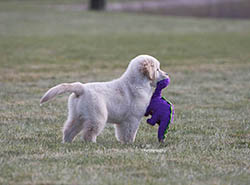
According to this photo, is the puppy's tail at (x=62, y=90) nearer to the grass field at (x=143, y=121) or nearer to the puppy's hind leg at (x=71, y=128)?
the puppy's hind leg at (x=71, y=128)

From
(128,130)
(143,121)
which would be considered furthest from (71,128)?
(143,121)

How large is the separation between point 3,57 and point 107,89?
11.1m

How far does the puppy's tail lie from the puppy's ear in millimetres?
858

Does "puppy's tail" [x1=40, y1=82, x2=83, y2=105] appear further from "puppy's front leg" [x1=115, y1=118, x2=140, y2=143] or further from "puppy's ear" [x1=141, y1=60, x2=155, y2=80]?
"puppy's ear" [x1=141, y1=60, x2=155, y2=80]

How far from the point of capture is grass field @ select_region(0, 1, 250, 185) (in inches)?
191

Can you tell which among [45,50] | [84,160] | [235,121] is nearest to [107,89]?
[84,160]

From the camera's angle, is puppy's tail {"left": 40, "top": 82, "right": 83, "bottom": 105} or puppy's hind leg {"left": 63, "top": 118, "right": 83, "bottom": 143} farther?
puppy's hind leg {"left": 63, "top": 118, "right": 83, "bottom": 143}

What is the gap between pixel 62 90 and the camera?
229 inches

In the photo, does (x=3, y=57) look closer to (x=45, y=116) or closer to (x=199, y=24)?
(x=45, y=116)

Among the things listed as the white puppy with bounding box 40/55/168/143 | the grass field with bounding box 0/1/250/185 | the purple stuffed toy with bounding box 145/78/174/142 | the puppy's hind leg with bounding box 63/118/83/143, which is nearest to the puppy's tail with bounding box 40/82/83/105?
the white puppy with bounding box 40/55/168/143

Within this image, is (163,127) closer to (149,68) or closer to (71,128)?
(149,68)

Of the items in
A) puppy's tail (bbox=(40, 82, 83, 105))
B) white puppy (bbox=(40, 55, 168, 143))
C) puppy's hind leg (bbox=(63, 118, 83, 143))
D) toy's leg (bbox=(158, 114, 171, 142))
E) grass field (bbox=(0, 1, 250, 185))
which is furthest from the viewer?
toy's leg (bbox=(158, 114, 171, 142))

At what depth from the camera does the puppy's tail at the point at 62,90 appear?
5.71 metres

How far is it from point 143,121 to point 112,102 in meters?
2.10
